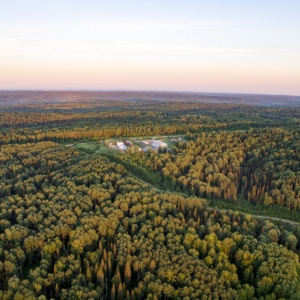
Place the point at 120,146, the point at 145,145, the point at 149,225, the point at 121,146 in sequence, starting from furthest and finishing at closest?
1. the point at 145,145
2. the point at 120,146
3. the point at 121,146
4. the point at 149,225

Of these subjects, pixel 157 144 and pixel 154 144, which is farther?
pixel 154 144

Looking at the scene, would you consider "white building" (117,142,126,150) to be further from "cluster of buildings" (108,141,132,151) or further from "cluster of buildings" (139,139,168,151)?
"cluster of buildings" (139,139,168,151)

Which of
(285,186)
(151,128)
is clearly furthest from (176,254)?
(151,128)

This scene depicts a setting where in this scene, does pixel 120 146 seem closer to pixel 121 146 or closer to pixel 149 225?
pixel 121 146

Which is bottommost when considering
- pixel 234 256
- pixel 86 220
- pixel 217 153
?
pixel 234 256

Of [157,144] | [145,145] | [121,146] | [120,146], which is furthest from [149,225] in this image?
[145,145]

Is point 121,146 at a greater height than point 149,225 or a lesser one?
greater

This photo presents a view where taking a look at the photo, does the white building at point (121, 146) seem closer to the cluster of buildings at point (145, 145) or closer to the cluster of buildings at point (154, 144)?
the cluster of buildings at point (145, 145)

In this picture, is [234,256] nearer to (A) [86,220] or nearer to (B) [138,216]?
(B) [138,216]

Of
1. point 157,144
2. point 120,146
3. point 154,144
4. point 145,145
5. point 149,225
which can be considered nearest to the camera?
point 149,225
